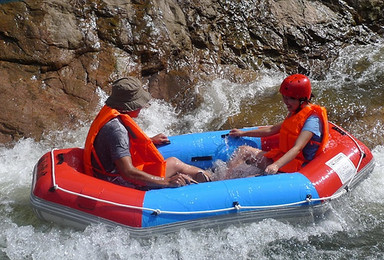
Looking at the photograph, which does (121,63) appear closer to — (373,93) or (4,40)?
(4,40)

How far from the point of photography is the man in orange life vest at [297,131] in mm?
4027

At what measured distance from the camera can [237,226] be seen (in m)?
3.82

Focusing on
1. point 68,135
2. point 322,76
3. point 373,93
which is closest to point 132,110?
point 68,135

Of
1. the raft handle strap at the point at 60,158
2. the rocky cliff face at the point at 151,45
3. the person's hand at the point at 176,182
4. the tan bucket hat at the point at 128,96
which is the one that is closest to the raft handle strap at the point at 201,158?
the person's hand at the point at 176,182

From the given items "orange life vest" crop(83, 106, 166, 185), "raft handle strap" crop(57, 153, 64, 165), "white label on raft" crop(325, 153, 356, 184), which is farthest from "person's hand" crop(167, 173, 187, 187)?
"white label on raft" crop(325, 153, 356, 184)

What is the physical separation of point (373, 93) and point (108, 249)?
414 cm

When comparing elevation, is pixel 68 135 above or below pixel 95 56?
below

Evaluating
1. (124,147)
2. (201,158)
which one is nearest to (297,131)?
(201,158)

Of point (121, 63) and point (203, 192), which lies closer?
point (203, 192)

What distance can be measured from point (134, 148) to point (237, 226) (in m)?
1.08

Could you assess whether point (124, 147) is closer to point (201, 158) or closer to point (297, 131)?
point (201, 158)

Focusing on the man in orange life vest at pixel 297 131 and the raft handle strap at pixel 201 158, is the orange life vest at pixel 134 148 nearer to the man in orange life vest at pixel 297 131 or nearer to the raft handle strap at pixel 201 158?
the raft handle strap at pixel 201 158

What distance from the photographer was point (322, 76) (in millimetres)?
7172

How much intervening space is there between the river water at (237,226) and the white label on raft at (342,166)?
0.24 meters
